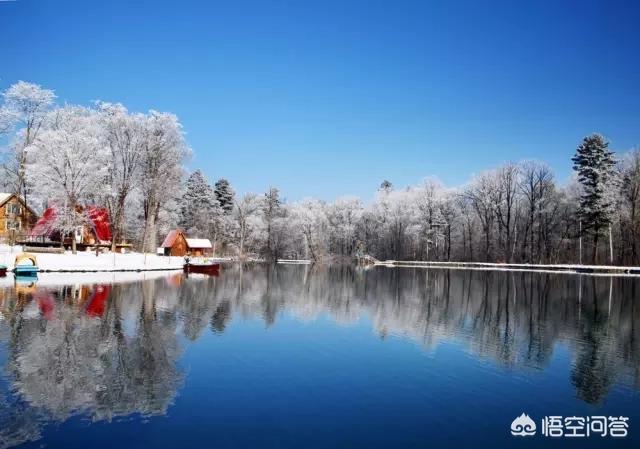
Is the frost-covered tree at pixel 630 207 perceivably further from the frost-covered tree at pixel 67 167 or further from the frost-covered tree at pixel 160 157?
the frost-covered tree at pixel 67 167

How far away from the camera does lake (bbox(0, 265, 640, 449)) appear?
9.30 meters

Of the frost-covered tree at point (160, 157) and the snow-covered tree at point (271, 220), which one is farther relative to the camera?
the snow-covered tree at point (271, 220)

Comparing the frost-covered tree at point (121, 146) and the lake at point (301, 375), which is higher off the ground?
the frost-covered tree at point (121, 146)

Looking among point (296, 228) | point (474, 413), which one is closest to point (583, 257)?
point (296, 228)

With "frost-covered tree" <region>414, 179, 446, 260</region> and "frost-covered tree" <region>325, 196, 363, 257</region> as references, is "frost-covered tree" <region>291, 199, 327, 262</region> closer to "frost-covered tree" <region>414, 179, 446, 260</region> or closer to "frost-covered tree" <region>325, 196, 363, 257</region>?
"frost-covered tree" <region>325, 196, 363, 257</region>

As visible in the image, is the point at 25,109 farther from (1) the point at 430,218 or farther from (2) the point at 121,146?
(1) the point at 430,218

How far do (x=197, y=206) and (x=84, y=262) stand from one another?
2095 inches

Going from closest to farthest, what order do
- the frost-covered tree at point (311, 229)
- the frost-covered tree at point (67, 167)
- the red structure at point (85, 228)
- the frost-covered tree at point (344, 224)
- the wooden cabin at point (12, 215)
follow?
the frost-covered tree at point (67, 167)
the red structure at point (85, 228)
the wooden cabin at point (12, 215)
the frost-covered tree at point (311, 229)
the frost-covered tree at point (344, 224)

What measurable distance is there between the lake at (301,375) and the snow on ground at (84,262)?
17.3 meters

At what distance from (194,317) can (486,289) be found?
2678cm

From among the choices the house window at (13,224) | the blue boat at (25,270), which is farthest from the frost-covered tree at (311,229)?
the blue boat at (25,270)

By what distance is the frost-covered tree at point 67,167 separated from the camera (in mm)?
45000

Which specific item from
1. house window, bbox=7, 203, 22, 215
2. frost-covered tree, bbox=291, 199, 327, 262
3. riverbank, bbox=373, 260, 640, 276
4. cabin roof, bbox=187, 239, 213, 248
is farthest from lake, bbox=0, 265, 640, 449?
frost-covered tree, bbox=291, 199, 327, 262

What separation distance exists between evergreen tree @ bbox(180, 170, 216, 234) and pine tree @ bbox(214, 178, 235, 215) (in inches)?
252
